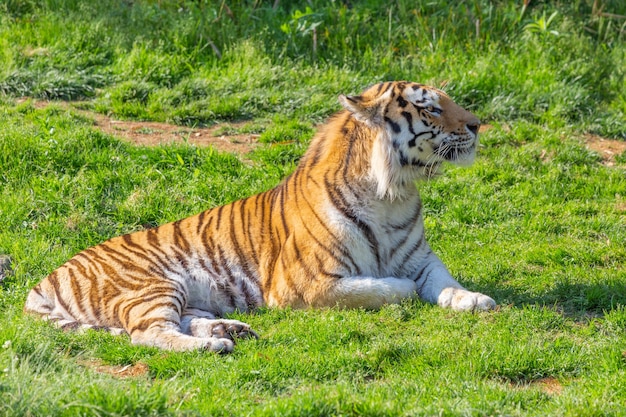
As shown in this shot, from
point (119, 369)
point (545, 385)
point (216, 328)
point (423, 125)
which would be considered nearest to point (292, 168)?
point (423, 125)

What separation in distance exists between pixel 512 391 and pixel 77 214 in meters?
4.47

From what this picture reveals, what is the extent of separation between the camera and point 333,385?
5.23m

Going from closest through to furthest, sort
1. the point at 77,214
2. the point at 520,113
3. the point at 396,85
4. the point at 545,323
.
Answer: the point at 545,323 → the point at 396,85 → the point at 77,214 → the point at 520,113

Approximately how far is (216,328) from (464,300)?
158 cm

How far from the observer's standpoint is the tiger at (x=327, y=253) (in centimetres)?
665

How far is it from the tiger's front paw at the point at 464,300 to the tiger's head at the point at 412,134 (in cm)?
75

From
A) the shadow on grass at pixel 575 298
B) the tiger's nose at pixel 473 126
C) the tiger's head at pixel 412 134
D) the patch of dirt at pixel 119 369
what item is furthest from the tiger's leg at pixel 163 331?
the tiger's nose at pixel 473 126

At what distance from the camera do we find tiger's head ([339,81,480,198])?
264 inches

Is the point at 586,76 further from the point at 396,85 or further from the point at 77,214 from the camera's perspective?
the point at 77,214

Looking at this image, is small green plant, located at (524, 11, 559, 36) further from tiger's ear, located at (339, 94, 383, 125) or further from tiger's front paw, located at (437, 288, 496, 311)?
tiger's front paw, located at (437, 288, 496, 311)

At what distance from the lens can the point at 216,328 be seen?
622 cm

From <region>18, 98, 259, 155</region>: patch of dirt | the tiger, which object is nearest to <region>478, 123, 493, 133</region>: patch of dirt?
<region>18, 98, 259, 155</region>: patch of dirt

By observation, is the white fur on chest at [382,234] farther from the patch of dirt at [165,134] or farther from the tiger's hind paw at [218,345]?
the patch of dirt at [165,134]

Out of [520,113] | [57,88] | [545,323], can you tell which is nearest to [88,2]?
[57,88]
